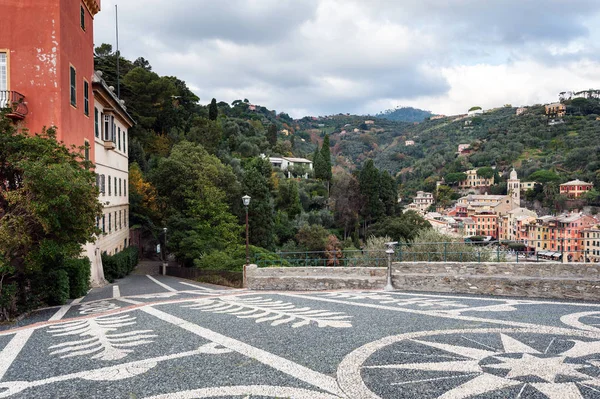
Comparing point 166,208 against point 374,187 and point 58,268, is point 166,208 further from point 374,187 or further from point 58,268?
point 374,187

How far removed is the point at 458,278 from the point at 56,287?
520 inches

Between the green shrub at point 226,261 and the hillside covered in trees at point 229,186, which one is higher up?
the hillside covered in trees at point 229,186

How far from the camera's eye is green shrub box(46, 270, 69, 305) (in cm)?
1509

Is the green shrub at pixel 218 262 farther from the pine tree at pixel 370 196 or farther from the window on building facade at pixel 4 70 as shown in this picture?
the pine tree at pixel 370 196

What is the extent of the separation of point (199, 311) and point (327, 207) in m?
57.1

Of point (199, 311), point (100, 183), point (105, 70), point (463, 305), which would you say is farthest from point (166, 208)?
point (463, 305)

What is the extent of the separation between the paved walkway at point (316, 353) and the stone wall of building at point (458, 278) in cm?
119

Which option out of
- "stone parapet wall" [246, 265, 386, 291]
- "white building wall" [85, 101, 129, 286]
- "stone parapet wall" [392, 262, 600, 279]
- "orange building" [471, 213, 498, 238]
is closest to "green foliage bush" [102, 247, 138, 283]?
"white building wall" [85, 101, 129, 286]

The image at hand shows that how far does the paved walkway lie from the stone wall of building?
3.91ft

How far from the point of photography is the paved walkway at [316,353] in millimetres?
5488

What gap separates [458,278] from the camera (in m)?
13.8

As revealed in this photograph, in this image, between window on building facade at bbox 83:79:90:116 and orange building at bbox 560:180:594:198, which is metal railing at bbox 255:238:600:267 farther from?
orange building at bbox 560:180:594:198

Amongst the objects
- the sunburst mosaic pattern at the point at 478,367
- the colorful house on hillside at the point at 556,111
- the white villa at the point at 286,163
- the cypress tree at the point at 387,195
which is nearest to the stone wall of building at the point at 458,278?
the sunburst mosaic pattern at the point at 478,367

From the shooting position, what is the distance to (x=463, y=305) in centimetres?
1112
